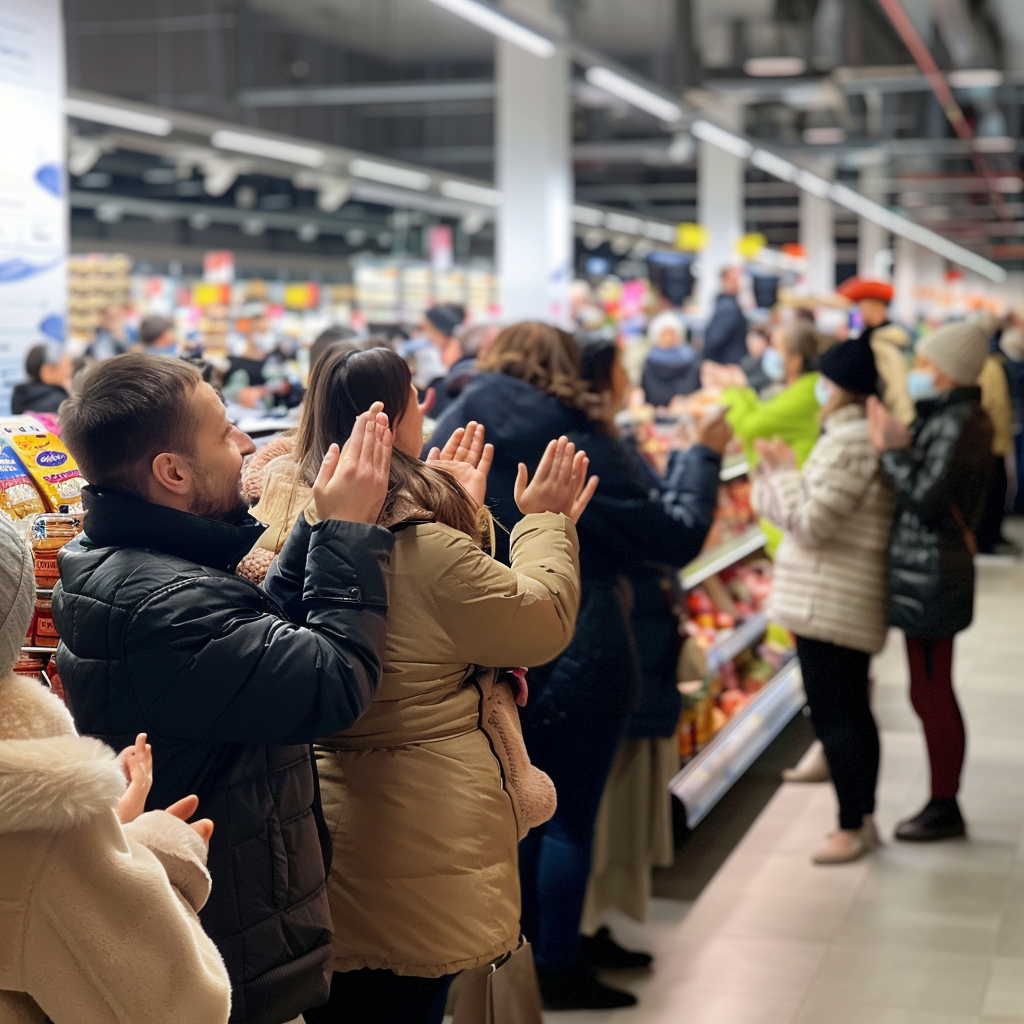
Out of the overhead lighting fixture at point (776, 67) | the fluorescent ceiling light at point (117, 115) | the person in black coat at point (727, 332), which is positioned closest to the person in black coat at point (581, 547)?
the person in black coat at point (727, 332)

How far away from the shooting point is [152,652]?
1765mm

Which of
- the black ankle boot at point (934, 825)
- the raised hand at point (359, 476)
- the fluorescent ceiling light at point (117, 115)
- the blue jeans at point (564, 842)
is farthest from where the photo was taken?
the fluorescent ceiling light at point (117, 115)

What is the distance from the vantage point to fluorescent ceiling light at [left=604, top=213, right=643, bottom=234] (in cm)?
2745

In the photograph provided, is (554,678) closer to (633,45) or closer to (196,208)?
(633,45)

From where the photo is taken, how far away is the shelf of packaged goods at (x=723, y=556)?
17.2 feet

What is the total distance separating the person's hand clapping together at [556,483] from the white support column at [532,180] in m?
8.65

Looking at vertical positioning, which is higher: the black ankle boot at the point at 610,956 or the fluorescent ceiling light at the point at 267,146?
the fluorescent ceiling light at the point at 267,146

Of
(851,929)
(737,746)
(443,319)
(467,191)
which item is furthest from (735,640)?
(467,191)

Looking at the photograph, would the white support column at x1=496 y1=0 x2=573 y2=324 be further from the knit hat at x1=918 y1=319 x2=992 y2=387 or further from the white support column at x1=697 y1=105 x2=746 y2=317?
the knit hat at x1=918 y1=319 x2=992 y2=387

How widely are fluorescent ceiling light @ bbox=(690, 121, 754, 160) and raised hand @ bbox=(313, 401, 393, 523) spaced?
11.0m

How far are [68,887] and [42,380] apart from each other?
4356mm

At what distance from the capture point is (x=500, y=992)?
88.8 inches

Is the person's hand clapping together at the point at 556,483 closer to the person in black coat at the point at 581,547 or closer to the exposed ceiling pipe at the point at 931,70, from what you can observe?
the person in black coat at the point at 581,547

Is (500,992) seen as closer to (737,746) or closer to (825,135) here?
(737,746)
